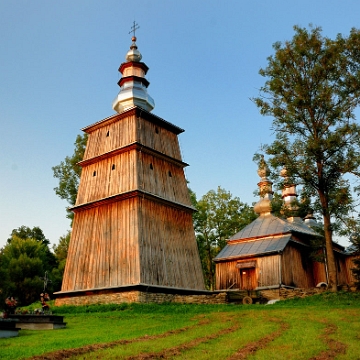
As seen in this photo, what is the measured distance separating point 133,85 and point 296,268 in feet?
52.8

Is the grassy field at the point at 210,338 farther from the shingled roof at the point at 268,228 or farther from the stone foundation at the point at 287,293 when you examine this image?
the shingled roof at the point at 268,228

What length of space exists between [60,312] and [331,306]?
41.2 ft

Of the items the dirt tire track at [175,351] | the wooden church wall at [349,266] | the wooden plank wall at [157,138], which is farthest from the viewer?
the wooden church wall at [349,266]

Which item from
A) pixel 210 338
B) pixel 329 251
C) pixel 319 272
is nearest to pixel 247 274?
pixel 319 272

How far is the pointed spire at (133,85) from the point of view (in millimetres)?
28734

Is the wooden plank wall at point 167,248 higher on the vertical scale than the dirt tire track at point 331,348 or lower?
higher

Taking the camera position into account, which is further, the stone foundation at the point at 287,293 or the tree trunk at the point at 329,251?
the stone foundation at the point at 287,293

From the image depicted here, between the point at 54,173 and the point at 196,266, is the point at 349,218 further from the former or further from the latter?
the point at 54,173

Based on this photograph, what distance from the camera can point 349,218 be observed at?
845 inches

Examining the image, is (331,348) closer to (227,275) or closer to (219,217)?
(227,275)

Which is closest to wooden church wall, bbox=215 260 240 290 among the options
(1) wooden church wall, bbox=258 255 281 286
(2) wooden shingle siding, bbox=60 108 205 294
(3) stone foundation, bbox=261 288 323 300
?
(1) wooden church wall, bbox=258 255 281 286

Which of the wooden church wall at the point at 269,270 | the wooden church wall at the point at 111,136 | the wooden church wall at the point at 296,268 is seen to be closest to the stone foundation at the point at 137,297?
the wooden church wall at the point at 269,270

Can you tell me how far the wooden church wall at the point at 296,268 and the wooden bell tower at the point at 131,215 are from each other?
18.6 ft

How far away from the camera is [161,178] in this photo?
2561 cm
